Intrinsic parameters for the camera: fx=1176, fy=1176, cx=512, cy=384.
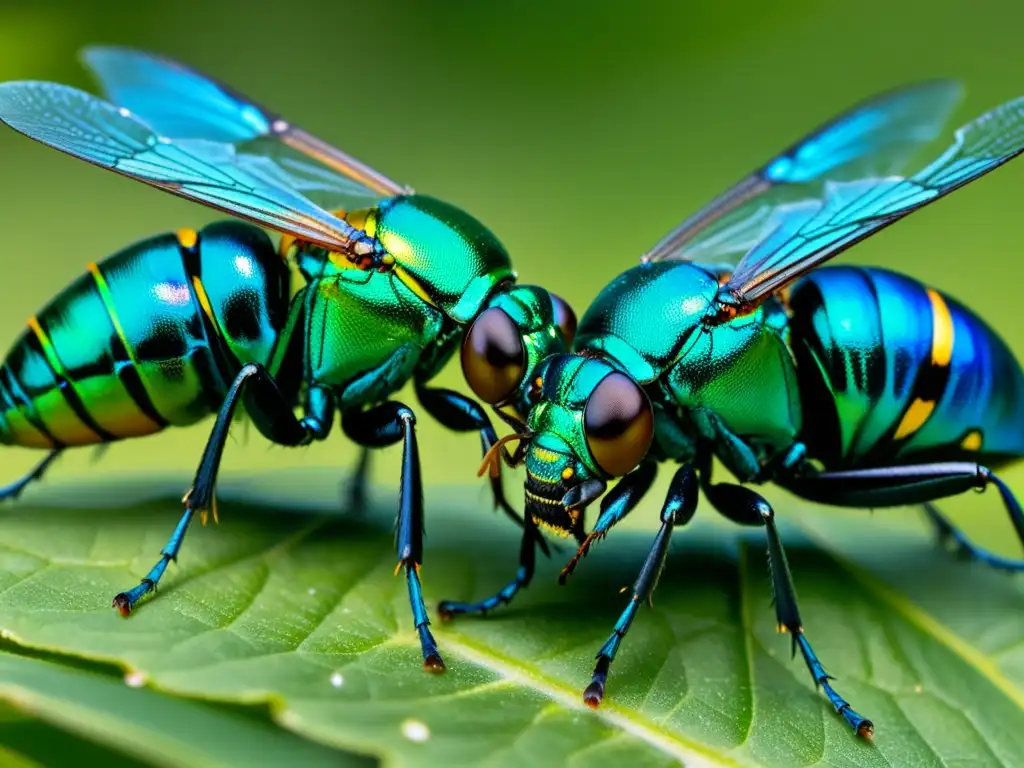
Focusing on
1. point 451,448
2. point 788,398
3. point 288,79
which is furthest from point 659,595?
point 288,79

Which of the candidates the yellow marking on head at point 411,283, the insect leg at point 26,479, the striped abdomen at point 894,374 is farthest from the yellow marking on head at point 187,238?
the striped abdomen at point 894,374

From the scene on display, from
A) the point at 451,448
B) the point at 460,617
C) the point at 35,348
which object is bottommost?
the point at 451,448

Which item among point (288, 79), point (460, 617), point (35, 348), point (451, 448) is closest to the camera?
point (460, 617)

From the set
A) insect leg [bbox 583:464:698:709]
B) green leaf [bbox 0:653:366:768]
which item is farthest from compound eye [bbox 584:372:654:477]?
green leaf [bbox 0:653:366:768]

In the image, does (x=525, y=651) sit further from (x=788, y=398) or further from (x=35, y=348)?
(x=35, y=348)

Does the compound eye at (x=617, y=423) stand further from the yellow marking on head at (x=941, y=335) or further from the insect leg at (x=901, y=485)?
the yellow marking on head at (x=941, y=335)

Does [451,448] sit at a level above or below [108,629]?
below

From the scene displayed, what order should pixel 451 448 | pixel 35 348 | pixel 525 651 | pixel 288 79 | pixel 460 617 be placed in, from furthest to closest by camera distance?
1. pixel 288 79
2. pixel 451 448
3. pixel 35 348
4. pixel 460 617
5. pixel 525 651
